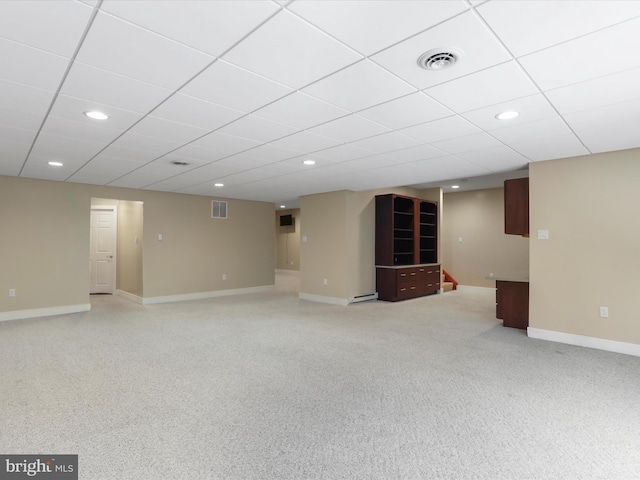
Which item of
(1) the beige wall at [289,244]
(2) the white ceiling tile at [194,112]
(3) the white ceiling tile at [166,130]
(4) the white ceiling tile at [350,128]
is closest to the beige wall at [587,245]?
(4) the white ceiling tile at [350,128]

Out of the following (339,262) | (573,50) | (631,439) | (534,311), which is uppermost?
(573,50)

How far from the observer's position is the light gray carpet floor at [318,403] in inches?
79.7

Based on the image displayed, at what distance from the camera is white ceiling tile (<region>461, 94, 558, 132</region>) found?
270 centimetres

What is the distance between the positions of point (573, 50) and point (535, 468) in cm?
240

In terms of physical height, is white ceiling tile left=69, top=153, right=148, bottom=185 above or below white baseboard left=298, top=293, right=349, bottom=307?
above

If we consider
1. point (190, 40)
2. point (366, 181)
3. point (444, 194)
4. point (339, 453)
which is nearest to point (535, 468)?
point (339, 453)

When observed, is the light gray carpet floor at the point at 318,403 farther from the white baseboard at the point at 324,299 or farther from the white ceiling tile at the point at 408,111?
the white ceiling tile at the point at 408,111

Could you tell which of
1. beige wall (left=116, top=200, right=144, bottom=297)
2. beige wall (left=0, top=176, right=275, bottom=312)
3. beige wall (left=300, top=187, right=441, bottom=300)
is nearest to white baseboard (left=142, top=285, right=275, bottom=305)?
beige wall (left=0, top=176, right=275, bottom=312)

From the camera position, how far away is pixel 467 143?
384 cm

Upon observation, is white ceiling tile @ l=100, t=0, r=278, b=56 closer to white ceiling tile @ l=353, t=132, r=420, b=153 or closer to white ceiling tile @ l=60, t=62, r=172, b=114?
white ceiling tile @ l=60, t=62, r=172, b=114

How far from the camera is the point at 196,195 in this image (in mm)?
8016

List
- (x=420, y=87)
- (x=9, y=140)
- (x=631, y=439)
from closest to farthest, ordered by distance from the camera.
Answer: (x=631, y=439)
(x=420, y=87)
(x=9, y=140)

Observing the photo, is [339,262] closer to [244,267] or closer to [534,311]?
[244,267]

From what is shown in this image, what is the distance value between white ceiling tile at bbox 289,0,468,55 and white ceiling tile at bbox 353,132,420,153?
1.73 m
